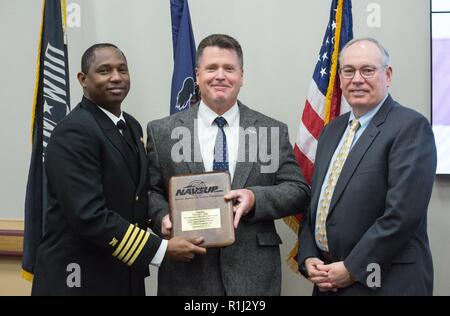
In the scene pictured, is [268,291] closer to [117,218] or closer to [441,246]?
[117,218]

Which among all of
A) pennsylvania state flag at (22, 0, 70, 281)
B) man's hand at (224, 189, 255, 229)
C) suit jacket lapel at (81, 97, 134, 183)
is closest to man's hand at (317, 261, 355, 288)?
man's hand at (224, 189, 255, 229)

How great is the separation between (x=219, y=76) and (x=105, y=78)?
0.47 metres

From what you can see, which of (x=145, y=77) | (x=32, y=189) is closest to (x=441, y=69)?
(x=145, y=77)

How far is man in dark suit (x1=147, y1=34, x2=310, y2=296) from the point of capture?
2193 millimetres

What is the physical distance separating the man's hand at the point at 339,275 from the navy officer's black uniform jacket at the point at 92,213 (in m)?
0.68

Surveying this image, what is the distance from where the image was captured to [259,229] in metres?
2.25

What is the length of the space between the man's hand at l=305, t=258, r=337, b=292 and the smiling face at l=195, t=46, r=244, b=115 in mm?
748

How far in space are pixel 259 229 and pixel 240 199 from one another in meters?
0.22

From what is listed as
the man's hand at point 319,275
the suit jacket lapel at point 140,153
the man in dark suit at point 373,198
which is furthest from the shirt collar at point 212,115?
the man's hand at point 319,275

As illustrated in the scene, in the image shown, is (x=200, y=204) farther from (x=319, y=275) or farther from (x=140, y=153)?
(x=319, y=275)

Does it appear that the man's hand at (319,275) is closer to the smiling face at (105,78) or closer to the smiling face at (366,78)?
the smiling face at (366,78)

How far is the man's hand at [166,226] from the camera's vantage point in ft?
6.89

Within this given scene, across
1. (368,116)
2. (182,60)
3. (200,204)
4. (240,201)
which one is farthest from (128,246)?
(182,60)

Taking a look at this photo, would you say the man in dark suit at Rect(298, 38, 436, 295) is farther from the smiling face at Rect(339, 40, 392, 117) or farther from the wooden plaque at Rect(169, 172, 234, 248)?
the wooden plaque at Rect(169, 172, 234, 248)
